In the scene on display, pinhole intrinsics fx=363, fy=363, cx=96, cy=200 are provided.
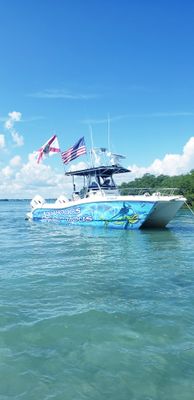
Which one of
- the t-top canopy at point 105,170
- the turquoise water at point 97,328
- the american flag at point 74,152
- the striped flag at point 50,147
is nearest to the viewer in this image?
the turquoise water at point 97,328

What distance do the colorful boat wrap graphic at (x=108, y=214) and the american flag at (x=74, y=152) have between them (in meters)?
4.12

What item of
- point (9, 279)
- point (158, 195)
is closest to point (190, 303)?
point (9, 279)

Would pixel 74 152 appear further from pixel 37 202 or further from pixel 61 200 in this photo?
pixel 37 202

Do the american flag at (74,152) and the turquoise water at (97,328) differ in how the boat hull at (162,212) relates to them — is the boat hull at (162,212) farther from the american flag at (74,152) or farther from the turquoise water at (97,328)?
the turquoise water at (97,328)

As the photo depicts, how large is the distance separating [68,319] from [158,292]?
318cm

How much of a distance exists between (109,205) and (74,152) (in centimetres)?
638

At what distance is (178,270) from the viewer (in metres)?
13.0

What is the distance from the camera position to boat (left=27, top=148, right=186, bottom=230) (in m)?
24.6

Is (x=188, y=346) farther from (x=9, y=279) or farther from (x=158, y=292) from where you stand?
(x=9, y=279)

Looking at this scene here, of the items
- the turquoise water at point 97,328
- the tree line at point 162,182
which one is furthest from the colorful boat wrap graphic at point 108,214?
the tree line at point 162,182

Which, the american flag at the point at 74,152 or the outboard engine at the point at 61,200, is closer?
the american flag at the point at 74,152

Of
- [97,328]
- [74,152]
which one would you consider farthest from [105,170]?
[97,328]

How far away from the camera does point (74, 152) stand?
29.8 meters

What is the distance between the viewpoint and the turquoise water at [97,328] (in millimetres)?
5270
